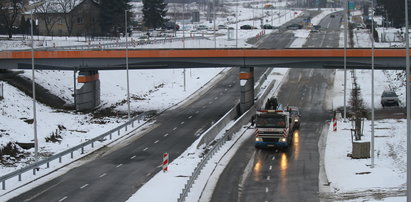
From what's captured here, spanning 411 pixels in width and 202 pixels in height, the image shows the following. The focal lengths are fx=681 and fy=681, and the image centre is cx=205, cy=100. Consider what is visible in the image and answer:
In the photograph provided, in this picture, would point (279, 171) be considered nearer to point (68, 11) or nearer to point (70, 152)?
point (70, 152)

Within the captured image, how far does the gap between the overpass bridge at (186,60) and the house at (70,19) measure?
180ft

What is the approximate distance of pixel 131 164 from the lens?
44.3 metres

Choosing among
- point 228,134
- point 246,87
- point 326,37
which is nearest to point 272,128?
point 228,134

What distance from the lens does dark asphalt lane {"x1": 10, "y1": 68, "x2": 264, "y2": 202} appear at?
117 feet

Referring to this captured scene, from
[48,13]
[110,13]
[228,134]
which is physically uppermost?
[48,13]

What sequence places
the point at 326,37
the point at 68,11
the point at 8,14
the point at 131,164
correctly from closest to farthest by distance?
the point at 131,164, the point at 8,14, the point at 68,11, the point at 326,37

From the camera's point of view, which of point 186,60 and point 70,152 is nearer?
point 70,152

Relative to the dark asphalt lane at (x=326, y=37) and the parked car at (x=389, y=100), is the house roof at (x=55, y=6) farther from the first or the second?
the parked car at (x=389, y=100)

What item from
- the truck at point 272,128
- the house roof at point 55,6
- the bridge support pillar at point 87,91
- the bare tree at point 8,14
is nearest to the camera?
the truck at point 272,128

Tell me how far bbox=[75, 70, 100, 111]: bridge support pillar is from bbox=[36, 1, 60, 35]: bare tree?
54199 mm

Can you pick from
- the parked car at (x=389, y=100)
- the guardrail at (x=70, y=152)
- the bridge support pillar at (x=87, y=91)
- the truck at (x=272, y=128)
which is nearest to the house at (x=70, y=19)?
the bridge support pillar at (x=87, y=91)

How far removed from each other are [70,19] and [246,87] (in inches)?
2649

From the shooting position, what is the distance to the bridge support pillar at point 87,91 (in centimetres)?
7156

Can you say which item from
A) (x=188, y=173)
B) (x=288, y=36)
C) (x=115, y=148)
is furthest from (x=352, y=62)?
(x=288, y=36)
